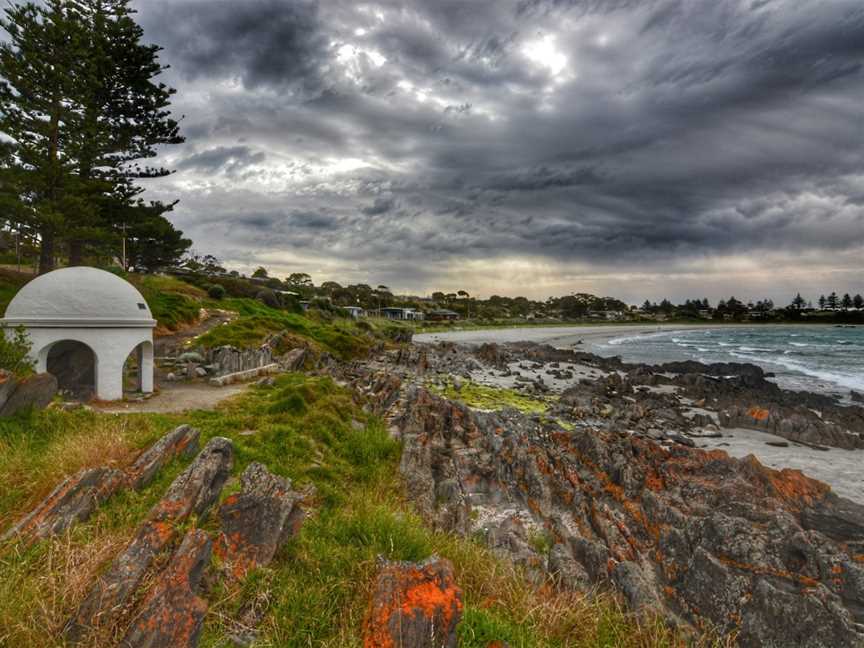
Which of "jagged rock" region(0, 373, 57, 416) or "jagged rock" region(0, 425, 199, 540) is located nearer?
"jagged rock" region(0, 425, 199, 540)

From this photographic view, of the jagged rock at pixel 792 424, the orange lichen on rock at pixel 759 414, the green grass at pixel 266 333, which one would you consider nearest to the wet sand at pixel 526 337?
the green grass at pixel 266 333

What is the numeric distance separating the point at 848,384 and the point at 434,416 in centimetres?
4153

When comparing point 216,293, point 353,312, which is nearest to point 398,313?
point 353,312

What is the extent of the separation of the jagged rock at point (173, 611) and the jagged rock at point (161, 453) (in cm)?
327

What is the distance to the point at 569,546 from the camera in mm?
7812

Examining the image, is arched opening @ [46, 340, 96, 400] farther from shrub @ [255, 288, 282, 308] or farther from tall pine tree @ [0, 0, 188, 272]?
shrub @ [255, 288, 282, 308]

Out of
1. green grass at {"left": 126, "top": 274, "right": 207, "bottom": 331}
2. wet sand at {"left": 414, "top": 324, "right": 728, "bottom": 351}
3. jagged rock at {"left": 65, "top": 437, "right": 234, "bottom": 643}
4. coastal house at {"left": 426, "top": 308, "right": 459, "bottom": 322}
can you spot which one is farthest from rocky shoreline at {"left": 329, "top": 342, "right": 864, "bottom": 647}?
coastal house at {"left": 426, "top": 308, "right": 459, "bottom": 322}

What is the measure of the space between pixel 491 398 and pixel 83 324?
19439 millimetres

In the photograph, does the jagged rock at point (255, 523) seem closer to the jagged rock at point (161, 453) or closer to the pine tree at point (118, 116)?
the jagged rock at point (161, 453)

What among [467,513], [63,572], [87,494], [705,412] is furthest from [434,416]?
[705,412]

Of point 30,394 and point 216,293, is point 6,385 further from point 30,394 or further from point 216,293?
point 216,293

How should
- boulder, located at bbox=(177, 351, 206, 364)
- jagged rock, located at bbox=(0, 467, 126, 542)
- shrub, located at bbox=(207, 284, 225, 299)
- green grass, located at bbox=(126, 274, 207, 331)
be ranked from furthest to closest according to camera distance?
1. shrub, located at bbox=(207, 284, 225, 299)
2. green grass, located at bbox=(126, 274, 207, 331)
3. boulder, located at bbox=(177, 351, 206, 364)
4. jagged rock, located at bbox=(0, 467, 126, 542)

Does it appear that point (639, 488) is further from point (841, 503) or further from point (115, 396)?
point (115, 396)

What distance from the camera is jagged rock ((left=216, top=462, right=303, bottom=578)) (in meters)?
5.04
